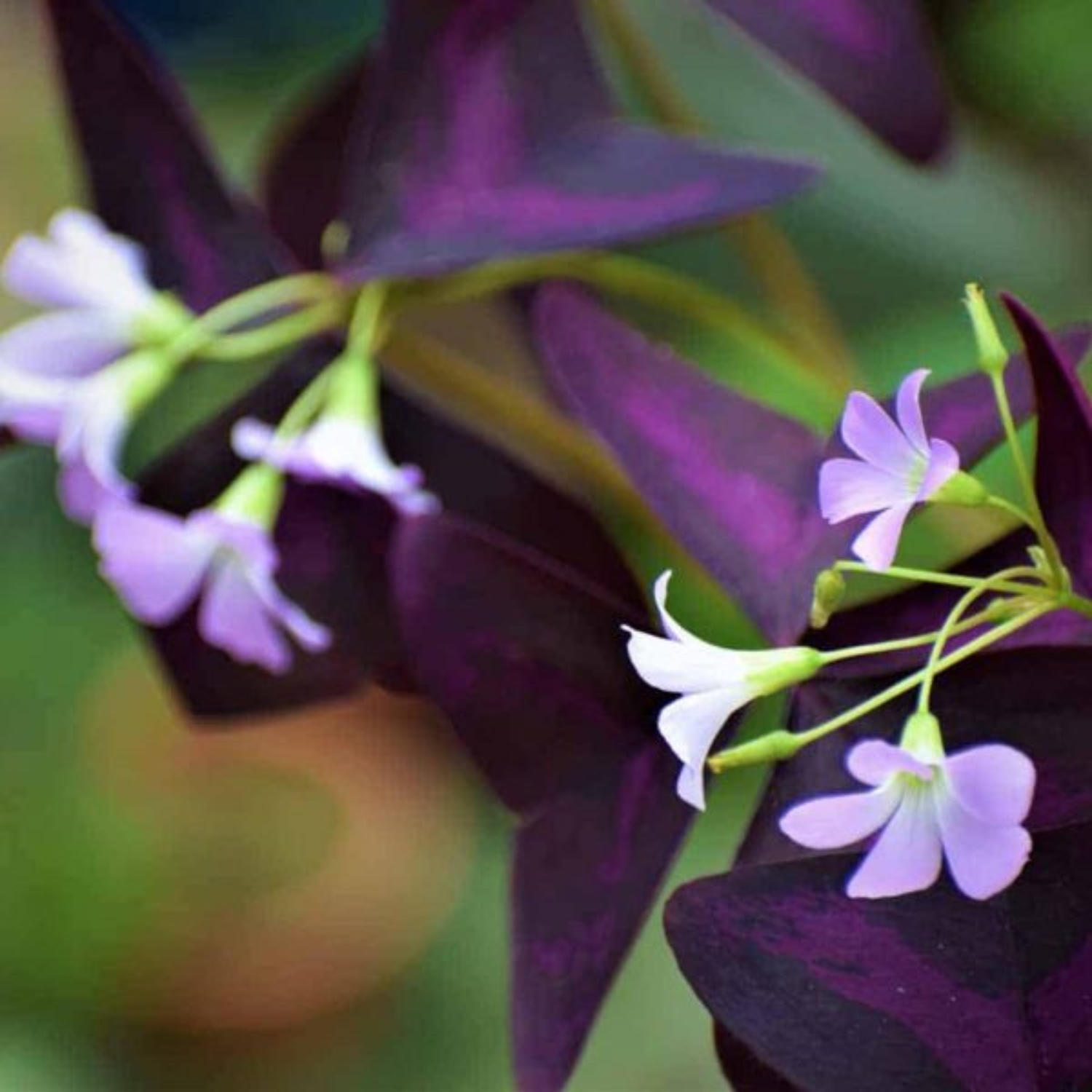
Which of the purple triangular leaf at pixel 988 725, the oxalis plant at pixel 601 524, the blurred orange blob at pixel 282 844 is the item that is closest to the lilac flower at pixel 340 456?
the oxalis plant at pixel 601 524

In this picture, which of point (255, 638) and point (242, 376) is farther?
point (242, 376)

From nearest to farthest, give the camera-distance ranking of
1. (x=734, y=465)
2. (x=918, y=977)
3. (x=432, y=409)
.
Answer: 1. (x=918, y=977)
2. (x=734, y=465)
3. (x=432, y=409)

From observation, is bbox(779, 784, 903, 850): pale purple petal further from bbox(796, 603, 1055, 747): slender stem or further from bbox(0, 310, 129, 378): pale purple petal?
bbox(0, 310, 129, 378): pale purple petal

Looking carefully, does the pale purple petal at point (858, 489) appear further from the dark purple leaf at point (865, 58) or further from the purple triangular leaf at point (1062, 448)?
the dark purple leaf at point (865, 58)

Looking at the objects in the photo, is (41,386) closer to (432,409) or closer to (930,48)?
(432,409)

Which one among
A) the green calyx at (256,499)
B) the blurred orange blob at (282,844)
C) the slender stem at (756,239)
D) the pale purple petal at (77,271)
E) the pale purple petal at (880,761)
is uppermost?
the pale purple petal at (77,271)

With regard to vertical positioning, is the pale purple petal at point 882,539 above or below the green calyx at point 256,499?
above

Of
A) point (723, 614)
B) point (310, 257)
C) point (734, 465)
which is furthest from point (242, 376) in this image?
point (734, 465)
